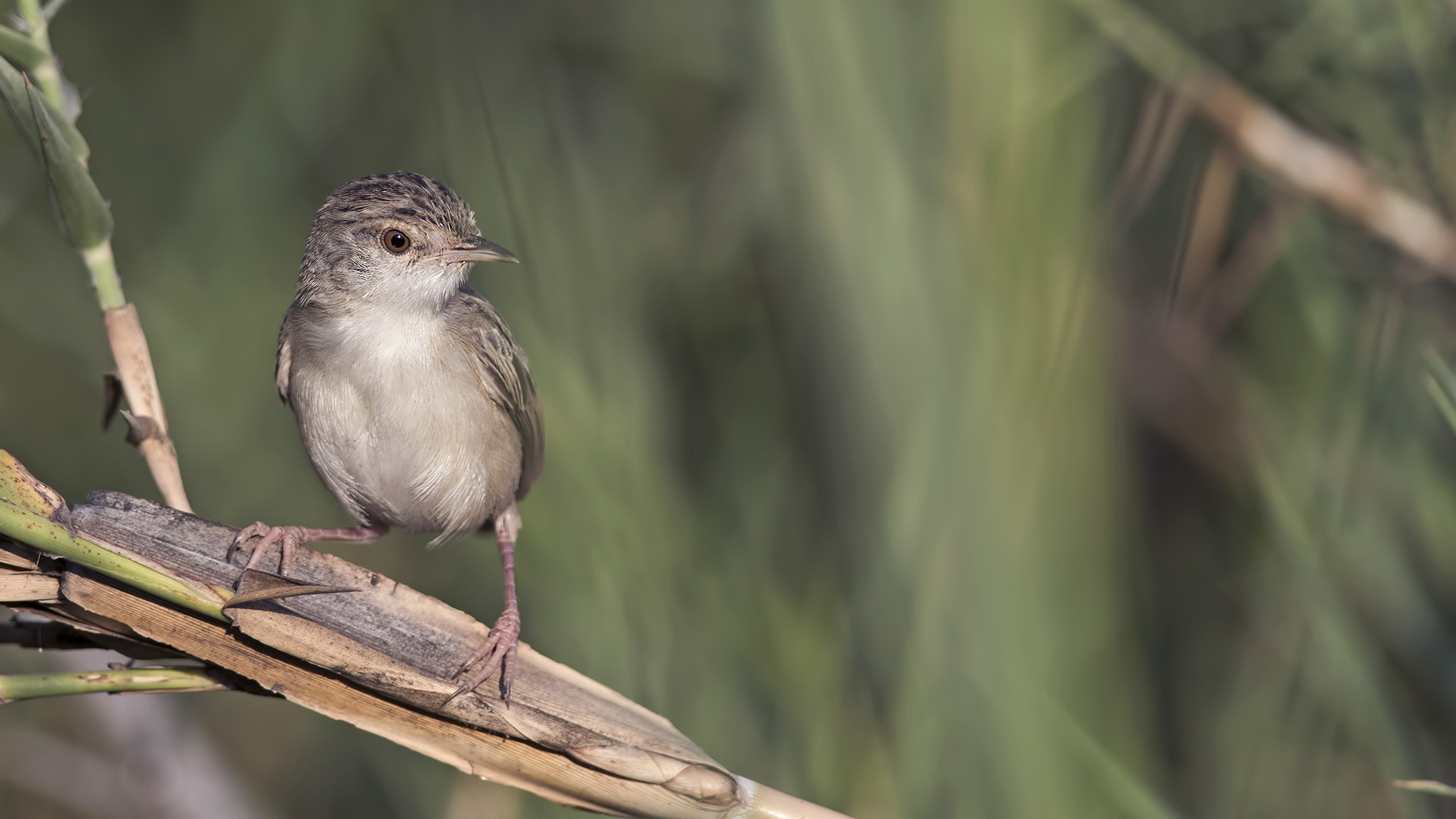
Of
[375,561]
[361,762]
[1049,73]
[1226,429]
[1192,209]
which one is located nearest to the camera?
[1049,73]

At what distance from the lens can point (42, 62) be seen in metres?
1.60

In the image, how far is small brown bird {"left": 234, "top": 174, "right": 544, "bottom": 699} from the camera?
265cm

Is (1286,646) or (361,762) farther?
(361,762)

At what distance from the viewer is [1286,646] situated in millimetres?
2881

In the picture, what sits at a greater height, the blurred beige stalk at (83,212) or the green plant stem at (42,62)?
the green plant stem at (42,62)

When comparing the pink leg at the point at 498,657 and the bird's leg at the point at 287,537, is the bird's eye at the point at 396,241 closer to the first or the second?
the bird's leg at the point at 287,537

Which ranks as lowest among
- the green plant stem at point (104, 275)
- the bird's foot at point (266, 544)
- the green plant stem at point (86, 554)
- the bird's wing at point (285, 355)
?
the green plant stem at point (86, 554)

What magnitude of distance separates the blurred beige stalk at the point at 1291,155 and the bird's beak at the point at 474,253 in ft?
5.20

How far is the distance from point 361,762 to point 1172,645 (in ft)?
9.41

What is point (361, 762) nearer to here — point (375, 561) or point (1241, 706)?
point (375, 561)

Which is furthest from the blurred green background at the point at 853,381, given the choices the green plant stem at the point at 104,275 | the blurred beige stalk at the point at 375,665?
the green plant stem at the point at 104,275

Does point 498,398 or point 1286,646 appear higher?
point 498,398

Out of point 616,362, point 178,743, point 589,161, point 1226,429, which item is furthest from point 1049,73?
point 178,743

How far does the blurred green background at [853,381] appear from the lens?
2006 millimetres
